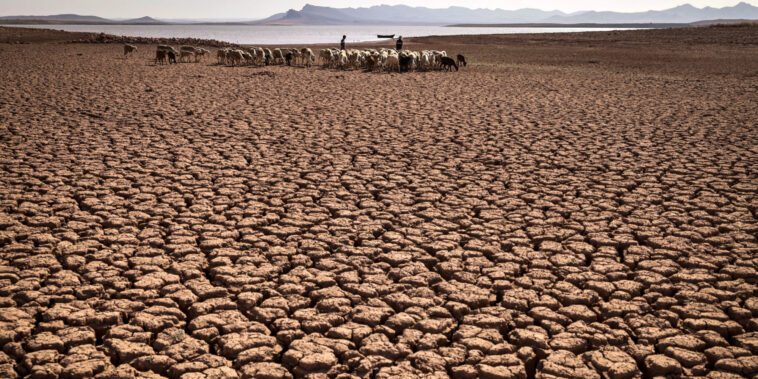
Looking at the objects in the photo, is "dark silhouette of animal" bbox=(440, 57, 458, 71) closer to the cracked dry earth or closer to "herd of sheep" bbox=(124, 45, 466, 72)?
"herd of sheep" bbox=(124, 45, 466, 72)

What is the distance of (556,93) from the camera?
16.5m

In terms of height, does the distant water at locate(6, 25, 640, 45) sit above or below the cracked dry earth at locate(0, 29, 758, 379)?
above

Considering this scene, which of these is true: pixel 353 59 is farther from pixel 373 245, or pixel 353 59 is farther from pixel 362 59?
pixel 373 245

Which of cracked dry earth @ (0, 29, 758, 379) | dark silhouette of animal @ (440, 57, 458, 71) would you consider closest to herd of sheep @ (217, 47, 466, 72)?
dark silhouette of animal @ (440, 57, 458, 71)

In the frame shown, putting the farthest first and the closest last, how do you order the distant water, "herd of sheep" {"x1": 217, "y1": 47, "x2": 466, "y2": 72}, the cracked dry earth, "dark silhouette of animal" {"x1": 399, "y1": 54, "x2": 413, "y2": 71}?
1. the distant water
2. "herd of sheep" {"x1": 217, "y1": 47, "x2": 466, "y2": 72}
3. "dark silhouette of animal" {"x1": 399, "y1": 54, "x2": 413, "y2": 71}
4. the cracked dry earth

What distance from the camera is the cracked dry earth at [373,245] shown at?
12.1ft

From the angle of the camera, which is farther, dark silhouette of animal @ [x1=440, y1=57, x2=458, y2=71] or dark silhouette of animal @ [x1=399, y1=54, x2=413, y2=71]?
dark silhouette of animal @ [x1=440, y1=57, x2=458, y2=71]

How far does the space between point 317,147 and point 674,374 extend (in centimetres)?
688

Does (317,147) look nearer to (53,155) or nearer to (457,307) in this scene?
(53,155)

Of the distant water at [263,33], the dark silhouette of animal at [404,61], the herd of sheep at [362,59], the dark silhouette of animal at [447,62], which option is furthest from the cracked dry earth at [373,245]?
the distant water at [263,33]

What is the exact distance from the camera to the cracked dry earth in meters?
3.69

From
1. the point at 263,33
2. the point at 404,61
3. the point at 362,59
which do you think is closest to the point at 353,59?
the point at 362,59

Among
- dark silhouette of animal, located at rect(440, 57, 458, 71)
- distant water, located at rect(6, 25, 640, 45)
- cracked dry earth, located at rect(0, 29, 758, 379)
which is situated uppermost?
distant water, located at rect(6, 25, 640, 45)

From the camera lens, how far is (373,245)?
541 cm
